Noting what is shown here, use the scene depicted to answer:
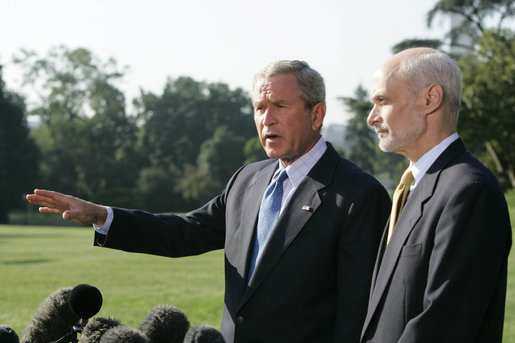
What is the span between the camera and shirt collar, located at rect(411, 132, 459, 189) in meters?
2.51

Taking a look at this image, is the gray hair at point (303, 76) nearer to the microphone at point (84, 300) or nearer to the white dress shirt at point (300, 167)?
the white dress shirt at point (300, 167)

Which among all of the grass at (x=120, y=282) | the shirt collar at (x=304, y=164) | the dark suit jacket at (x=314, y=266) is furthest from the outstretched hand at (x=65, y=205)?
the grass at (x=120, y=282)

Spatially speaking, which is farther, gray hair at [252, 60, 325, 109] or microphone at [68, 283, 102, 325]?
gray hair at [252, 60, 325, 109]

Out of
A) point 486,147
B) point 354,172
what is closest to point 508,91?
point 486,147

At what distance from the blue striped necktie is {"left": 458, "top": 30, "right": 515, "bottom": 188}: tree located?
3551cm

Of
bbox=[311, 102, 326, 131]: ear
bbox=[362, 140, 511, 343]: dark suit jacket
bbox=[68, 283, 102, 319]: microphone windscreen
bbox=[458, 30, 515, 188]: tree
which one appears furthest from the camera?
bbox=[458, 30, 515, 188]: tree

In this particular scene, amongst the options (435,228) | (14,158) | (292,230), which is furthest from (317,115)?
(14,158)

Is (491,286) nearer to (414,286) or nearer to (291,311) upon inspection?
(414,286)

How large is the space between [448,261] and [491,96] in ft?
124

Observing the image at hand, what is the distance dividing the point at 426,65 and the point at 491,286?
84cm

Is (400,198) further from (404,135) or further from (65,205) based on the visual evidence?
(65,205)

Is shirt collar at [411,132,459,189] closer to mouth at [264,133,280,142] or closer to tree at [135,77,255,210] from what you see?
mouth at [264,133,280,142]

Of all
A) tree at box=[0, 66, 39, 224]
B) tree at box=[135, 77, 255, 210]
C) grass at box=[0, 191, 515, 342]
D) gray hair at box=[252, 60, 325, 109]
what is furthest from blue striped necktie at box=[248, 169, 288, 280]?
tree at box=[135, 77, 255, 210]

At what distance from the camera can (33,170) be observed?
59.4 meters
